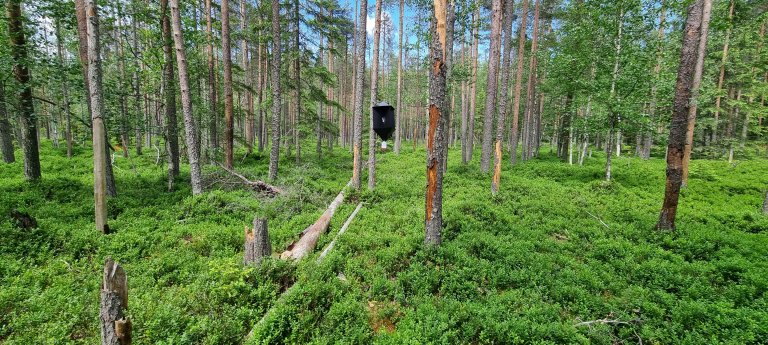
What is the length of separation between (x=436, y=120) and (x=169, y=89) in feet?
32.0

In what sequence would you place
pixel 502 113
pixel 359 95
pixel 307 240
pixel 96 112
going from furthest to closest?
1. pixel 502 113
2. pixel 359 95
3. pixel 307 240
4. pixel 96 112

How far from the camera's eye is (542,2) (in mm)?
17406

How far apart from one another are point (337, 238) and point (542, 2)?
19.2 metres

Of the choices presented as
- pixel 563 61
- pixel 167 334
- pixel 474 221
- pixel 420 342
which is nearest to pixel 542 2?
pixel 563 61

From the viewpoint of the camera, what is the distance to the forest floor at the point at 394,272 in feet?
11.9

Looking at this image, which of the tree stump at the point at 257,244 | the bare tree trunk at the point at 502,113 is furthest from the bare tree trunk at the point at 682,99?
the tree stump at the point at 257,244

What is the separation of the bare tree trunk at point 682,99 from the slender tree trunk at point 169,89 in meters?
13.3

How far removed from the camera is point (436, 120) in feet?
17.2

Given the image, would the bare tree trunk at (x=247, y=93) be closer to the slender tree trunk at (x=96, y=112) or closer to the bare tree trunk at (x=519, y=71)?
the slender tree trunk at (x=96, y=112)

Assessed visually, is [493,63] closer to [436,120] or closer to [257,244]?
[436,120]

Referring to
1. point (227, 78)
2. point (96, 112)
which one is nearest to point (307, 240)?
point (96, 112)

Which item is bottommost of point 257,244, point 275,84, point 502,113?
point 257,244

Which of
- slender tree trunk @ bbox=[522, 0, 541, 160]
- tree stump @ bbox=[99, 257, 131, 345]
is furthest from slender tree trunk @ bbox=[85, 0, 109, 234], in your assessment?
slender tree trunk @ bbox=[522, 0, 541, 160]

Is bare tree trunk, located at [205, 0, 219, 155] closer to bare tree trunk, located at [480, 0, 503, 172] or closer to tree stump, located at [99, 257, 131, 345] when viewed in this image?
tree stump, located at [99, 257, 131, 345]
